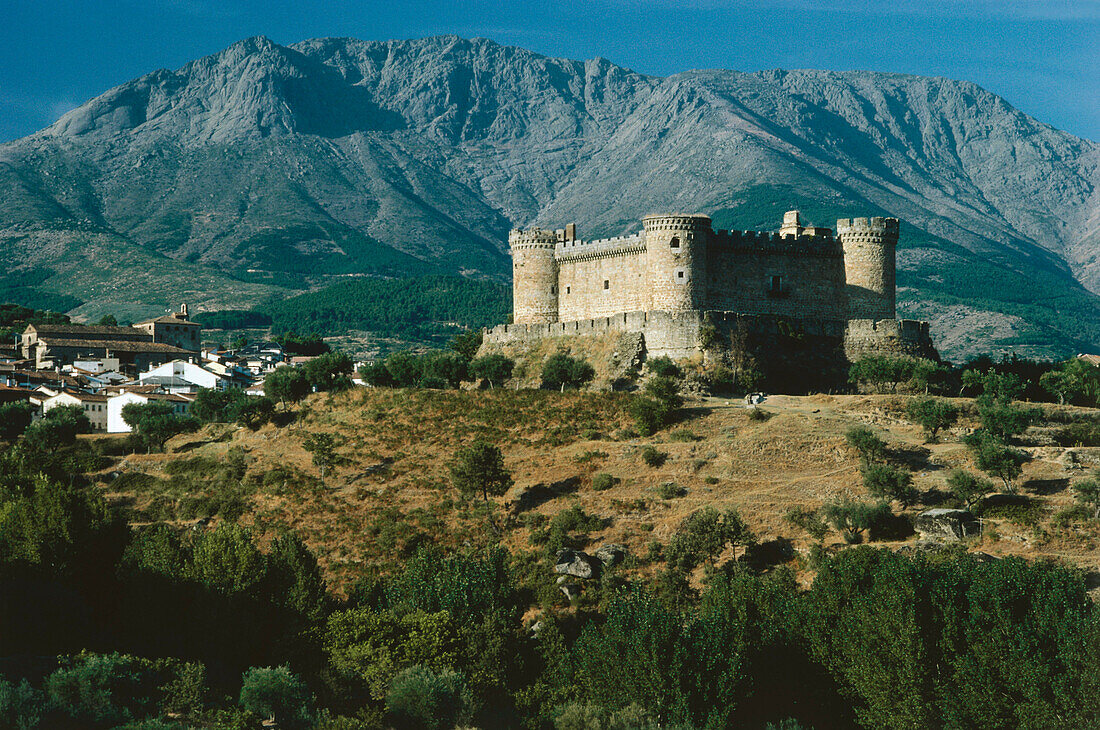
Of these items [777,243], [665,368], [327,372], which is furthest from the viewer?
[327,372]

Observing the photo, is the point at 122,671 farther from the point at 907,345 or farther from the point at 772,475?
the point at 907,345

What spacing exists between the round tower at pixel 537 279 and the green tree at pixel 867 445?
26.7 m

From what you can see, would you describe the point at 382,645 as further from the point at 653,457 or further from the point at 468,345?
the point at 468,345

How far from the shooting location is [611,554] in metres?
59.0

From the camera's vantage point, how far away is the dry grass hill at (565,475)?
60.8 meters

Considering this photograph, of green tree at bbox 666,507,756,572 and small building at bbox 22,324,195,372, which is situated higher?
small building at bbox 22,324,195,372

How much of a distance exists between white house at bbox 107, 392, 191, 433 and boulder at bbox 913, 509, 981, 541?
2520 inches

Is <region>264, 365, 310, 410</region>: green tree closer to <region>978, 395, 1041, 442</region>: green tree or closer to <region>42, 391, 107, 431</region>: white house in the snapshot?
<region>42, 391, 107, 431</region>: white house

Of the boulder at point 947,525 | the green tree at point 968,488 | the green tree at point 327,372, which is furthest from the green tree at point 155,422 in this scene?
the green tree at point 968,488

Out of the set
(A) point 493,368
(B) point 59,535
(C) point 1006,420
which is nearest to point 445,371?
(A) point 493,368

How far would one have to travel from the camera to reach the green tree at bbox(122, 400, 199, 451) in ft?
277

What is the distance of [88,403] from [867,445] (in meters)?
68.0

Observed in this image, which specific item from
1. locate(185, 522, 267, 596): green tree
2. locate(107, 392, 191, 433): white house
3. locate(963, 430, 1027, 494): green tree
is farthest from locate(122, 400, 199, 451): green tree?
locate(963, 430, 1027, 494): green tree

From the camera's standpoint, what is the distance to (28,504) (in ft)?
161
